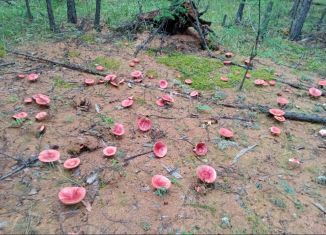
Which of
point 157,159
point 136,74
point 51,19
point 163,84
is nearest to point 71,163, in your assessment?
point 157,159

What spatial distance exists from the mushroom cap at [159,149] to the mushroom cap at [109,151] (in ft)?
1.80

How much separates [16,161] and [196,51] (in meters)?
5.32

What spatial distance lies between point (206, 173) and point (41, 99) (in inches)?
118

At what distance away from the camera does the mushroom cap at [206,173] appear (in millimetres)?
3391

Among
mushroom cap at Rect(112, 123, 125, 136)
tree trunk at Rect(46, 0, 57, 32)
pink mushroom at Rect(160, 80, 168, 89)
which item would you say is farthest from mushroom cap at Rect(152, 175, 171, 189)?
tree trunk at Rect(46, 0, 57, 32)

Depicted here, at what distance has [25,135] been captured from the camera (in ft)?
13.3

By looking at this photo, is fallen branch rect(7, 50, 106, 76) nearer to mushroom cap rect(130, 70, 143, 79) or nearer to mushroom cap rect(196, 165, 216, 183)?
mushroom cap rect(130, 70, 143, 79)

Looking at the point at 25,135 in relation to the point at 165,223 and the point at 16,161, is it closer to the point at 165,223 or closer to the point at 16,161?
the point at 16,161

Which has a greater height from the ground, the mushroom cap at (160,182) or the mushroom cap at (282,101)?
the mushroom cap at (282,101)

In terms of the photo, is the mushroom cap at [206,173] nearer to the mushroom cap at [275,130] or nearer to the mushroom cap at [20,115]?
the mushroom cap at [275,130]

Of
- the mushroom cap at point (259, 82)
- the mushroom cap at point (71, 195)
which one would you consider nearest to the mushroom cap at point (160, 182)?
the mushroom cap at point (71, 195)

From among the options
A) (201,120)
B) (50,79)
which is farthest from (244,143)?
(50,79)

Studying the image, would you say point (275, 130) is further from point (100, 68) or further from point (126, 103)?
point (100, 68)

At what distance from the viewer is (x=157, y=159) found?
12.5 feet
